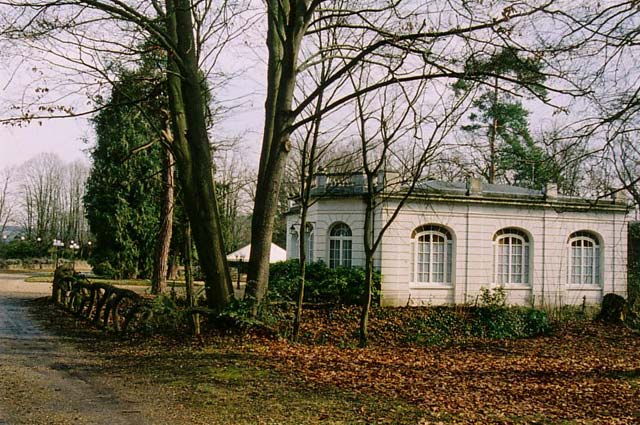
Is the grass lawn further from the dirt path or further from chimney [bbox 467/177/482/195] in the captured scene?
chimney [bbox 467/177/482/195]

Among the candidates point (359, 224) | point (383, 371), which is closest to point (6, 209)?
point (359, 224)


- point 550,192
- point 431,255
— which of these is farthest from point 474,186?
point 550,192

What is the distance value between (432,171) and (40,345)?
1229 centimetres

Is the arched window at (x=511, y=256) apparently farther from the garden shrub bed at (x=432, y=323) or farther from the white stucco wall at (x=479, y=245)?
the garden shrub bed at (x=432, y=323)

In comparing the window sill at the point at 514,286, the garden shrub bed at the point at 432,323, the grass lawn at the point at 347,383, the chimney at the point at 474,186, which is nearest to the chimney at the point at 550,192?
the chimney at the point at 474,186

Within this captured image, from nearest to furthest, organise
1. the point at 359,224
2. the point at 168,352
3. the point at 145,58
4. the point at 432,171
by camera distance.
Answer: the point at 168,352, the point at 145,58, the point at 432,171, the point at 359,224

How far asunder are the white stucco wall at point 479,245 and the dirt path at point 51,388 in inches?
460

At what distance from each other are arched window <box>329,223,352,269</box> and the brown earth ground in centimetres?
945

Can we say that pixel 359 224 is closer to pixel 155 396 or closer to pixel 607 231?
pixel 607 231

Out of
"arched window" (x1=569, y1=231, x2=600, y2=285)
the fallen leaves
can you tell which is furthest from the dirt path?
"arched window" (x1=569, y1=231, x2=600, y2=285)

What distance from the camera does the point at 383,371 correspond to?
9.54 m

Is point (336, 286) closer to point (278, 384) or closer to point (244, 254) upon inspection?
point (278, 384)

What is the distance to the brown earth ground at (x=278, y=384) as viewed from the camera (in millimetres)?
6754

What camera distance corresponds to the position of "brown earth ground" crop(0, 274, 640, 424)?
6.75 m
